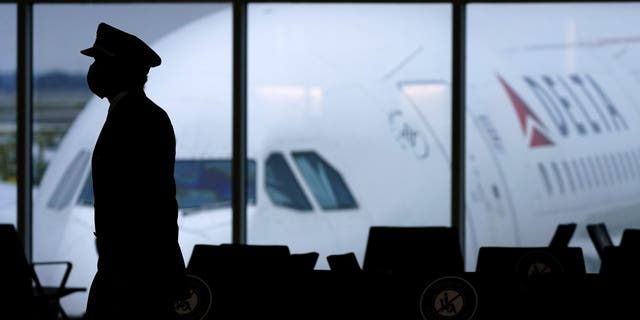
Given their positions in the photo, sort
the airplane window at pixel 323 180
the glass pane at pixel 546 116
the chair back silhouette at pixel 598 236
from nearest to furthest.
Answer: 1. the chair back silhouette at pixel 598 236
2. the glass pane at pixel 546 116
3. the airplane window at pixel 323 180

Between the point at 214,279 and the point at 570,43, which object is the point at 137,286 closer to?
the point at 214,279

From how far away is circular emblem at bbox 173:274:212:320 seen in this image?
326cm

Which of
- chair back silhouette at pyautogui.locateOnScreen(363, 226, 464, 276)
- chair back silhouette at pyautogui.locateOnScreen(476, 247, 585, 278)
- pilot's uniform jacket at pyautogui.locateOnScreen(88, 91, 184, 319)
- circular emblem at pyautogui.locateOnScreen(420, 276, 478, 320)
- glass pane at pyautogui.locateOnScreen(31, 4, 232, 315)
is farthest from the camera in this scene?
glass pane at pyautogui.locateOnScreen(31, 4, 232, 315)

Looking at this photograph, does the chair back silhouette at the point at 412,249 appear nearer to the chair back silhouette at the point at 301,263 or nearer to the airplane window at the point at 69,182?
the chair back silhouette at the point at 301,263

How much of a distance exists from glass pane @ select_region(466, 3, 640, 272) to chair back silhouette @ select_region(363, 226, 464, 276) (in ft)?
5.33

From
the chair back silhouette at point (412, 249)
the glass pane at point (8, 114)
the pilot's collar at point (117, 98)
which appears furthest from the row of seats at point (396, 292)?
the glass pane at point (8, 114)

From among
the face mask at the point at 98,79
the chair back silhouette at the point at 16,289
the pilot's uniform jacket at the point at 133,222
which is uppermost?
the face mask at the point at 98,79

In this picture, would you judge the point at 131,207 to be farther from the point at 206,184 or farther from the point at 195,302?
the point at 206,184

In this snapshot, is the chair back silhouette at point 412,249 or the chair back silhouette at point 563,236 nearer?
the chair back silhouette at point 563,236

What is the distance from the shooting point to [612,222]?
22.1 feet

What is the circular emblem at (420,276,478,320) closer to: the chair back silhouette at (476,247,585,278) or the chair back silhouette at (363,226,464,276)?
the chair back silhouette at (476,247,585,278)

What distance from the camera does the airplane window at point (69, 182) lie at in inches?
269

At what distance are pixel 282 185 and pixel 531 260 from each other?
10.4 ft

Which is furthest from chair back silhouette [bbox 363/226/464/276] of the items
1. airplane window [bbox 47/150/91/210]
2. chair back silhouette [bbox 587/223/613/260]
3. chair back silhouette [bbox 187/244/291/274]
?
airplane window [bbox 47/150/91/210]
